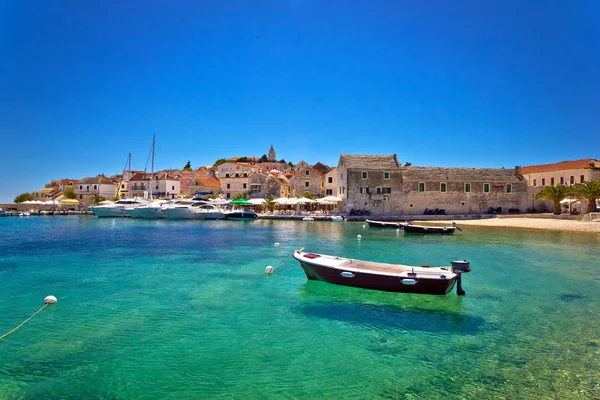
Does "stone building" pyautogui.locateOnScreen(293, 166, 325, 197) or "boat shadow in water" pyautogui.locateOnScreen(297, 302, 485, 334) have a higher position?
"stone building" pyautogui.locateOnScreen(293, 166, 325, 197)

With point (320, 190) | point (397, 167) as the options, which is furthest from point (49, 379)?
point (320, 190)

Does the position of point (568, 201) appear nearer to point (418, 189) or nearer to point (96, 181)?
point (418, 189)

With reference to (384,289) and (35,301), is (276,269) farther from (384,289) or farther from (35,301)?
(35,301)

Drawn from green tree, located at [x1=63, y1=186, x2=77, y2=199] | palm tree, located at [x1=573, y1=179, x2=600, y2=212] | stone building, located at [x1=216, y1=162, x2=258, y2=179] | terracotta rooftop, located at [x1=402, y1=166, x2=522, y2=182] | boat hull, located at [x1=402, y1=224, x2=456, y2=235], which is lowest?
boat hull, located at [x1=402, y1=224, x2=456, y2=235]

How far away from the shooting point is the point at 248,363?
9352 millimetres

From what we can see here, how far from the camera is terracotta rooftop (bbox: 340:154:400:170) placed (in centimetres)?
5884

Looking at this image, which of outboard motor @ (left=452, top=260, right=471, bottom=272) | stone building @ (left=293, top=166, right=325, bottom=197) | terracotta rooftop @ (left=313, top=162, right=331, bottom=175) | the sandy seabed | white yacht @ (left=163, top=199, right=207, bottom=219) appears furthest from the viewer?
terracotta rooftop @ (left=313, top=162, right=331, bottom=175)

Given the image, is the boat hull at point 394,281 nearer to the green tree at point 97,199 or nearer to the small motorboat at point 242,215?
the small motorboat at point 242,215

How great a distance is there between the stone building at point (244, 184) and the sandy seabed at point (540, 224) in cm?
3765

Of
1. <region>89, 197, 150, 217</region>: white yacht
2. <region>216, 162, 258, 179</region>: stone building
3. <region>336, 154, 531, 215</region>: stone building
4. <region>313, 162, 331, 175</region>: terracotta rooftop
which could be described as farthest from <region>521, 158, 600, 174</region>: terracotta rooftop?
<region>89, 197, 150, 217</region>: white yacht

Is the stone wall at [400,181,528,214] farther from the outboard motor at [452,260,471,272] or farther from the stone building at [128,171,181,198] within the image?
the stone building at [128,171,181,198]

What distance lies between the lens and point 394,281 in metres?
14.2

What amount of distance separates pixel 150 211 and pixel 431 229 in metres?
45.3

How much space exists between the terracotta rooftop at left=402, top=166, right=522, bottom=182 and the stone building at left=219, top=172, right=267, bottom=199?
28753 millimetres
